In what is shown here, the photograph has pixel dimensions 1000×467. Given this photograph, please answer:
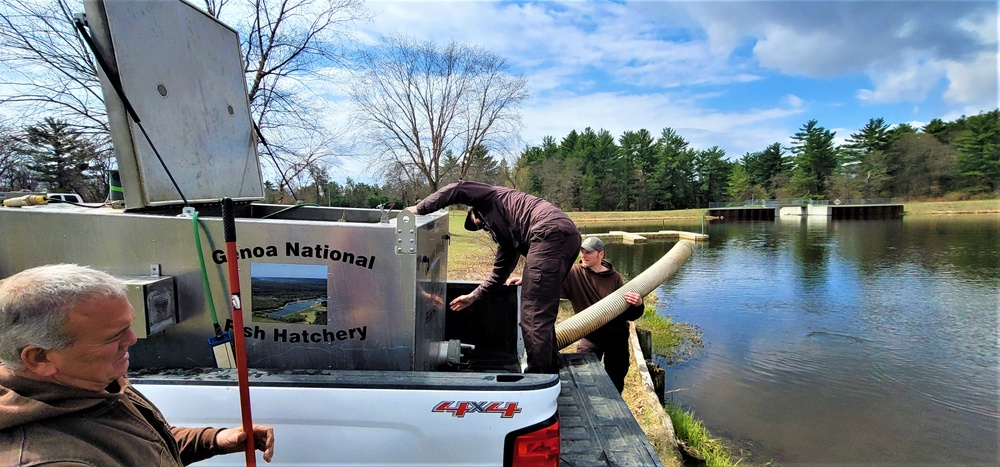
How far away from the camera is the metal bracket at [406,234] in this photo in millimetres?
2000

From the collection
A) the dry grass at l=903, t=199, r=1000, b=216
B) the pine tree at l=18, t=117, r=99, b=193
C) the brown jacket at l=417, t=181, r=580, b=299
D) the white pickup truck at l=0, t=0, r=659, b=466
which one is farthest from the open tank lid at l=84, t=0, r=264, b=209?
the dry grass at l=903, t=199, r=1000, b=216

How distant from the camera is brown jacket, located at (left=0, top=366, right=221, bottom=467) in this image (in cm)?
101

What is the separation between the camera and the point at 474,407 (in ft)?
5.93

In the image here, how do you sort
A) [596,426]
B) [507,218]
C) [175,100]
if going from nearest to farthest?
1. [175,100]
2. [596,426]
3. [507,218]

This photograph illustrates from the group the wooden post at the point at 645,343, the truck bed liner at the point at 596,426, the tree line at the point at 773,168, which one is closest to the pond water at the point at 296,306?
the truck bed liner at the point at 596,426

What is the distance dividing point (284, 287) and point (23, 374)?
1.00m

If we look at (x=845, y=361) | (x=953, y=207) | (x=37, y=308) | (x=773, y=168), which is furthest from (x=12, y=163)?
(x=773, y=168)

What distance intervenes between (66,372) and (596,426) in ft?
7.03

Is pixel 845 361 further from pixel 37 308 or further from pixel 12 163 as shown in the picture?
pixel 12 163

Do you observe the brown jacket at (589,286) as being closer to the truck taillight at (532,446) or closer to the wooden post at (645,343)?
the wooden post at (645,343)

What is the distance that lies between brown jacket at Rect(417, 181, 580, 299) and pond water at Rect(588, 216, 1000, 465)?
5.26m

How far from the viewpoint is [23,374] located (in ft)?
3.59

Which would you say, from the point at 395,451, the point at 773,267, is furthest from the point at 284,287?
the point at 773,267

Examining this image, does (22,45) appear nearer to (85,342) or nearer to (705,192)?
(85,342)
